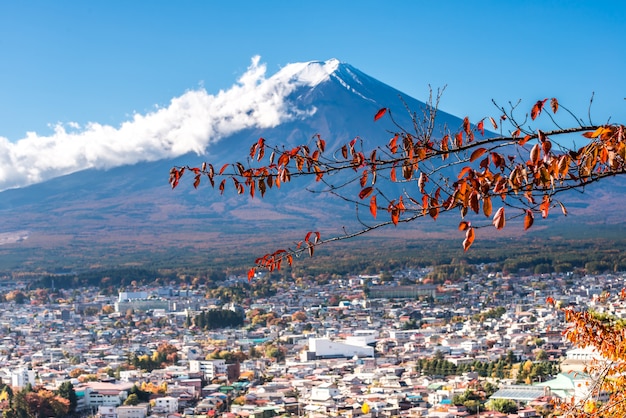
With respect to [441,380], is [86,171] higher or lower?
higher

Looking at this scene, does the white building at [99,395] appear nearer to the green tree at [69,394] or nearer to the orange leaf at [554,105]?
the green tree at [69,394]

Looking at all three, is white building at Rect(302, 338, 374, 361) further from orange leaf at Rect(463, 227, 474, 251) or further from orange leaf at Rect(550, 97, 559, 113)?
orange leaf at Rect(463, 227, 474, 251)

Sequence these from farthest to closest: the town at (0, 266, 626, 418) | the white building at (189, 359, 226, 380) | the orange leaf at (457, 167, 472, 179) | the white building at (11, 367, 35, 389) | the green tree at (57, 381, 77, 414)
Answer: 1. the white building at (189, 359, 226, 380)
2. the white building at (11, 367, 35, 389)
3. the green tree at (57, 381, 77, 414)
4. the town at (0, 266, 626, 418)
5. the orange leaf at (457, 167, 472, 179)

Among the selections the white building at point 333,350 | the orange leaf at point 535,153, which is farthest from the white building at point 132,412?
the orange leaf at point 535,153

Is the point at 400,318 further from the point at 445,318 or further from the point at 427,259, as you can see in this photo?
the point at 427,259

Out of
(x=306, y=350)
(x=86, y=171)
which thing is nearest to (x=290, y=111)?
(x=86, y=171)

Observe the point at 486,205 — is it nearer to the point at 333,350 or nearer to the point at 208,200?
the point at 333,350

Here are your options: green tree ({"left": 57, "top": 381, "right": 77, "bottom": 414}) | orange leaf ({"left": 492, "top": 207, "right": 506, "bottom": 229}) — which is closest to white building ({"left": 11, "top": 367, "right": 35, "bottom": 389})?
green tree ({"left": 57, "top": 381, "right": 77, "bottom": 414})

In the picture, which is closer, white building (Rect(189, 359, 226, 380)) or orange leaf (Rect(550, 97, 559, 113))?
orange leaf (Rect(550, 97, 559, 113))
